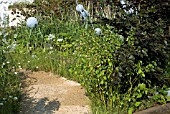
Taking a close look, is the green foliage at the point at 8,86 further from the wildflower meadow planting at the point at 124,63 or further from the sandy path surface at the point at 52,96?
the sandy path surface at the point at 52,96

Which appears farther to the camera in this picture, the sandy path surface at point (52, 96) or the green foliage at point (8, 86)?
the sandy path surface at point (52, 96)

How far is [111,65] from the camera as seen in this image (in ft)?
15.5

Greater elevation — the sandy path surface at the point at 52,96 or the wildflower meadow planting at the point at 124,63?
the wildflower meadow planting at the point at 124,63

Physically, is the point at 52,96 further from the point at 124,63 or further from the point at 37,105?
the point at 124,63

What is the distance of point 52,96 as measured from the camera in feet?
17.5

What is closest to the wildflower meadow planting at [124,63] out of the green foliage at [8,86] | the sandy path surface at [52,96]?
the green foliage at [8,86]

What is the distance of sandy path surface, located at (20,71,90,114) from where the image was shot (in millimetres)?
4941

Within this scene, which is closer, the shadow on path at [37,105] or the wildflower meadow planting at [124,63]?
the wildflower meadow planting at [124,63]

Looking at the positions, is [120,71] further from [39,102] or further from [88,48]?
[39,102]

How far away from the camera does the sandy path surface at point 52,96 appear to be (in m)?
4.94

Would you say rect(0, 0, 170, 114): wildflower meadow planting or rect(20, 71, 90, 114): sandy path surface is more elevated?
rect(0, 0, 170, 114): wildflower meadow planting

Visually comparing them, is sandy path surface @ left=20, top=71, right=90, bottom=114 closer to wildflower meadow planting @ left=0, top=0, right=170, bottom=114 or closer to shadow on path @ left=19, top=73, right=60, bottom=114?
shadow on path @ left=19, top=73, right=60, bottom=114

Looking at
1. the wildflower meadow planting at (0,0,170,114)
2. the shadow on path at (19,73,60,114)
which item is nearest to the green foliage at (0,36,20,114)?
the wildflower meadow planting at (0,0,170,114)

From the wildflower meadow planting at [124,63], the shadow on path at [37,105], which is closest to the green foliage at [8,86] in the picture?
the wildflower meadow planting at [124,63]
